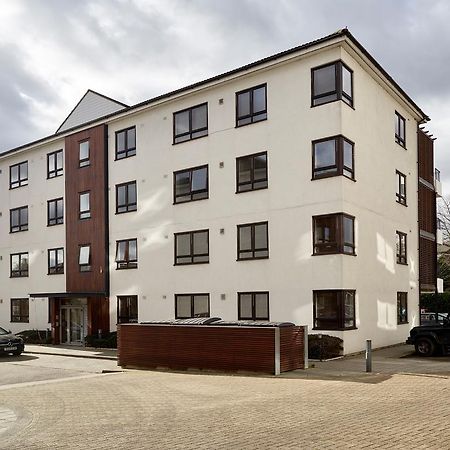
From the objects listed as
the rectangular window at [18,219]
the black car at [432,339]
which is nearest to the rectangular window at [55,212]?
the rectangular window at [18,219]

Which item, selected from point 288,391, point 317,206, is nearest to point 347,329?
point 317,206

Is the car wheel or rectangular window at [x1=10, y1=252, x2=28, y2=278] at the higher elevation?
rectangular window at [x1=10, y1=252, x2=28, y2=278]

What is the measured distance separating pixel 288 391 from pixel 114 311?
16.5 meters

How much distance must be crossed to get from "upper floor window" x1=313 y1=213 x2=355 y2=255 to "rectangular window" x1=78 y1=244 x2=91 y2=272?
42.4ft

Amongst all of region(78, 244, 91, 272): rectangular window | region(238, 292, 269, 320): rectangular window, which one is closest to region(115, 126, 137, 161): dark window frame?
region(78, 244, 91, 272): rectangular window

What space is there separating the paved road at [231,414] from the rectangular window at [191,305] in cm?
874

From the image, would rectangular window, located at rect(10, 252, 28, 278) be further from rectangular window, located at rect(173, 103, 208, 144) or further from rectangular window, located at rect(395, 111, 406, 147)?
rectangular window, located at rect(395, 111, 406, 147)

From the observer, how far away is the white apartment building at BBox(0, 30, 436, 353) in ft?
66.5

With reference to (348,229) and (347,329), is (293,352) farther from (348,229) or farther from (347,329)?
(348,229)

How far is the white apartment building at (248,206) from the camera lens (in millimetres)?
20281

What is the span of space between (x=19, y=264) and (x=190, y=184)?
13913mm

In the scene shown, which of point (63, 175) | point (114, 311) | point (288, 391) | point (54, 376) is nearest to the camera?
point (288, 391)

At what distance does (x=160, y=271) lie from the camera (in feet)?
83.1

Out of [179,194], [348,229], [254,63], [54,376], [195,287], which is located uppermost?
[254,63]
